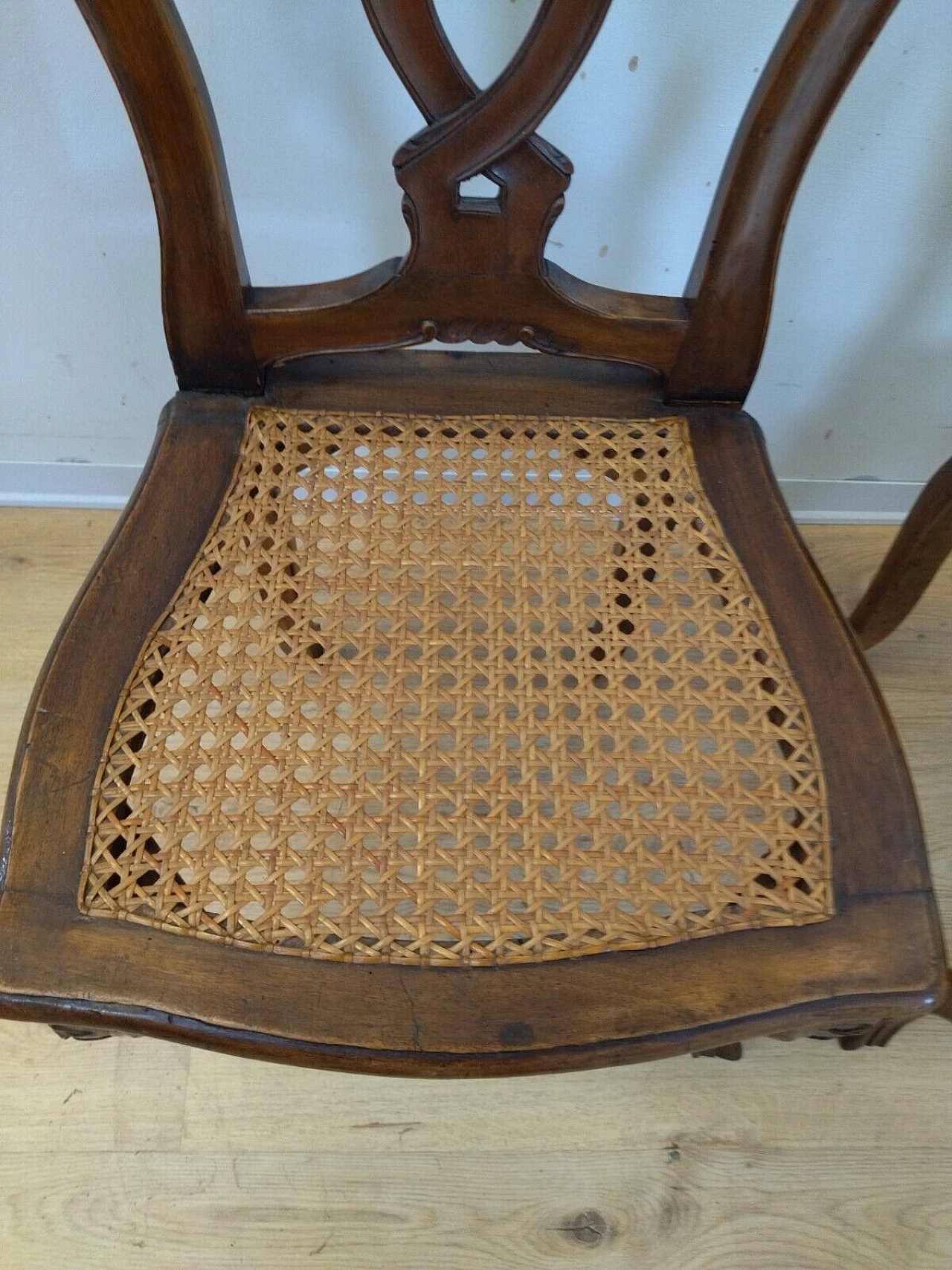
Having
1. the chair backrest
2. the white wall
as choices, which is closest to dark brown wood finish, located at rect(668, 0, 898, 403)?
the chair backrest

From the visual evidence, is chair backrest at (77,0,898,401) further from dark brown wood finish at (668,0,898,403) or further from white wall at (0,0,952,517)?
white wall at (0,0,952,517)

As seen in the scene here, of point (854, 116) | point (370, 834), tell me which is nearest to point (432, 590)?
point (370, 834)

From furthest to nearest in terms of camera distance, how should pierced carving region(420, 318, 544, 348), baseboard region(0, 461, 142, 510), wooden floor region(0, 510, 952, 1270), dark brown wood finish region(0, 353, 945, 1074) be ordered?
baseboard region(0, 461, 142, 510)
wooden floor region(0, 510, 952, 1270)
pierced carving region(420, 318, 544, 348)
dark brown wood finish region(0, 353, 945, 1074)

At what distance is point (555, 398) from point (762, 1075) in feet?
2.17

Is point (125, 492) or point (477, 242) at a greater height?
point (477, 242)

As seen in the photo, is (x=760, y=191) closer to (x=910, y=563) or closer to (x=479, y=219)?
(x=479, y=219)

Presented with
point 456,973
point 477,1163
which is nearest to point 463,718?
point 456,973

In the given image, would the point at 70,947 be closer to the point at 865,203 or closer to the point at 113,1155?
the point at 113,1155

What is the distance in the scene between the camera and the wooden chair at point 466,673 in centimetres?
49

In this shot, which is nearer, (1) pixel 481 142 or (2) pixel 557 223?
(1) pixel 481 142

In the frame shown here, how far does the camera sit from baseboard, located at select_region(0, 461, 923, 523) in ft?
3.82

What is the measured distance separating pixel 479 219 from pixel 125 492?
0.75 m

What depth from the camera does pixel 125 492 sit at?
119 cm

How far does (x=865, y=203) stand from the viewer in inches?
34.0
